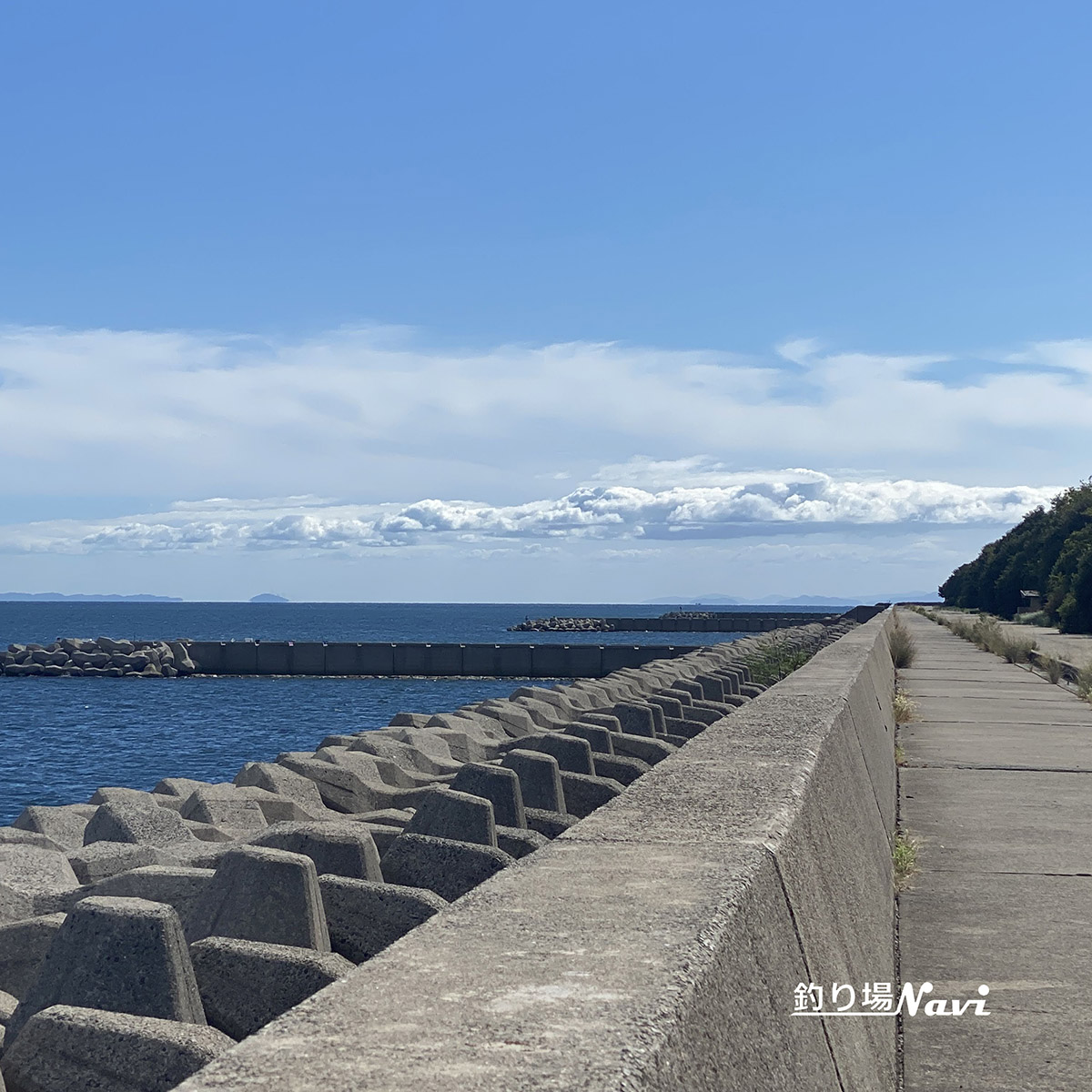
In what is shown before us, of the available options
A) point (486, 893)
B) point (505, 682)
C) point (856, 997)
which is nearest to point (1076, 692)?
point (856, 997)

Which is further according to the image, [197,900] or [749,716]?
[749,716]

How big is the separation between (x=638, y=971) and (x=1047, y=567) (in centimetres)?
5802

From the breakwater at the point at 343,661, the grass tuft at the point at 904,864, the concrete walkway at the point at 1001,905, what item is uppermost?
the grass tuft at the point at 904,864

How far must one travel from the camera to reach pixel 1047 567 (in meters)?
55.8

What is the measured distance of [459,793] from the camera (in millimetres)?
4465

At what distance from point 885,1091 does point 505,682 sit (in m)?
46.1

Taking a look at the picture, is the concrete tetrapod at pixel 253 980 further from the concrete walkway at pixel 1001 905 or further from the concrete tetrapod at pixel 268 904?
the concrete walkway at pixel 1001 905

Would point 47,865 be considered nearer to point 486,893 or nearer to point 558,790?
point 558,790

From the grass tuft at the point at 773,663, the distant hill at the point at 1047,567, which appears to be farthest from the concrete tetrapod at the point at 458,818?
the distant hill at the point at 1047,567

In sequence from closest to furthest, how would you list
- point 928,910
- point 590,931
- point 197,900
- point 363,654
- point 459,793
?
point 590,931 < point 197,900 < point 459,793 < point 928,910 < point 363,654

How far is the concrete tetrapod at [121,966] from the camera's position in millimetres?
2756

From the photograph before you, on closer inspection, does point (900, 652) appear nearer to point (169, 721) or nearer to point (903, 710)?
point (903, 710)

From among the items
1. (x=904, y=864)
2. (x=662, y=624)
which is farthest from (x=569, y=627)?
(x=904, y=864)

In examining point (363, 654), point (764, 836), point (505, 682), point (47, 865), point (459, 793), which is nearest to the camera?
point (764, 836)
